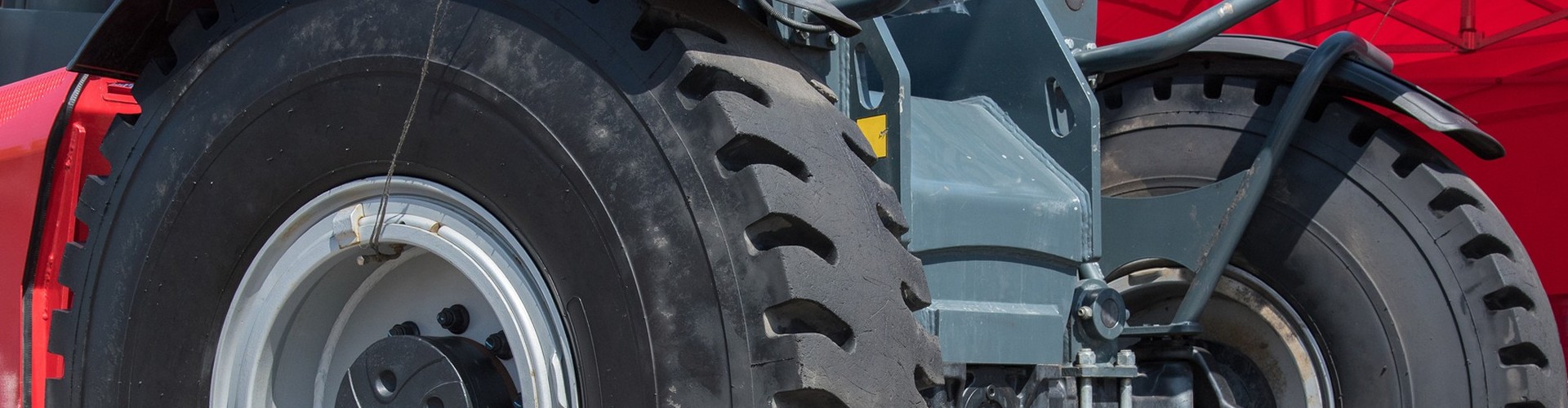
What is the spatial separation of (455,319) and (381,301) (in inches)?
9.0

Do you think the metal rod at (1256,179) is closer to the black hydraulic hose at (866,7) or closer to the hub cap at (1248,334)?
the hub cap at (1248,334)

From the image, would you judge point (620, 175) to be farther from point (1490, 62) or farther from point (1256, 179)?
point (1490, 62)

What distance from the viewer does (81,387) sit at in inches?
95.7

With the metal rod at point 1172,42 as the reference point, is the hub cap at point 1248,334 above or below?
below

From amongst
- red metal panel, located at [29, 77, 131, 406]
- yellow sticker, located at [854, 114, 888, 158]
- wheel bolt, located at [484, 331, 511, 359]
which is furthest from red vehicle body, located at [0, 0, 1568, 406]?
yellow sticker, located at [854, 114, 888, 158]

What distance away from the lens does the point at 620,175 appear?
5.79 ft

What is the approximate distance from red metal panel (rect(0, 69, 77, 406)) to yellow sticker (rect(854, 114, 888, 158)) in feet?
5.16

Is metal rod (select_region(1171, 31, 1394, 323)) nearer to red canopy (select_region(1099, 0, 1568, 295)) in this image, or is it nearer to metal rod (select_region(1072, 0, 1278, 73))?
metal rod (select_region(1072, 0, 1278, 73))

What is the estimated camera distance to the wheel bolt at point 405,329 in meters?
2.18

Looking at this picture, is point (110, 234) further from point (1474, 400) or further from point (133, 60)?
point (1474, 400)

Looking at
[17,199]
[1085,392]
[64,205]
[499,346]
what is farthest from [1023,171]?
[17,199]

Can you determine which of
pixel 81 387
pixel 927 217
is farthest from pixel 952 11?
pixel 81 387

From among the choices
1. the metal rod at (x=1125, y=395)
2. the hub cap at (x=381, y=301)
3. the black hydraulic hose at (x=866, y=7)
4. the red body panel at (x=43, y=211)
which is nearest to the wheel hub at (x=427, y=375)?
the hub cap at (x=381, y=301)

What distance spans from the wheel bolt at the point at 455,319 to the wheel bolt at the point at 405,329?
10 centimetres
